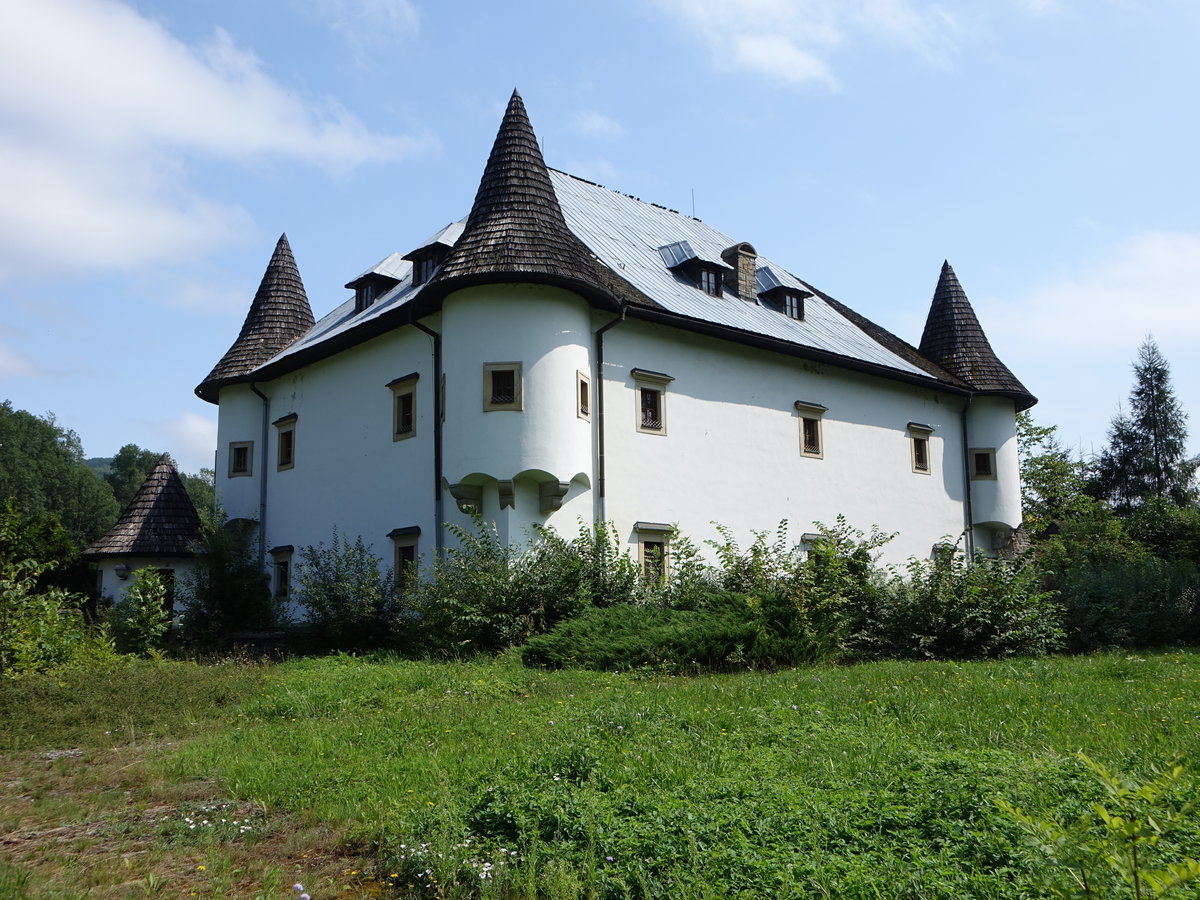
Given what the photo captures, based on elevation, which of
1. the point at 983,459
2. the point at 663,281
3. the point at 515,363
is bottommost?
the point at 983,459

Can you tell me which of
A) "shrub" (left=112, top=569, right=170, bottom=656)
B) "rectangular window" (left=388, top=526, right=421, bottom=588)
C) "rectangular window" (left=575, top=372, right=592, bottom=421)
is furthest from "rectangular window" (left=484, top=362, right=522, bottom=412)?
"shrub" (left=112, top=569, right=170, bottom=656)

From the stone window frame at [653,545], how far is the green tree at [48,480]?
190 ft

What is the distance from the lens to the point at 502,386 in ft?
60.8

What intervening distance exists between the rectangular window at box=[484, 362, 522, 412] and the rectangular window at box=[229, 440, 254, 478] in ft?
31.6

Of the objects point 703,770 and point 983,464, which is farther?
point 983,464

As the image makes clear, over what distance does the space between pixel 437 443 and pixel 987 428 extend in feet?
52.8

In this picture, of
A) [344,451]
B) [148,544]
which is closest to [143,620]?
[344,451]

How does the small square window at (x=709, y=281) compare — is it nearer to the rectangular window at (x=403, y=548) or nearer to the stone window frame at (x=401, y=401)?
the stone window frame at (x=401, y=401)

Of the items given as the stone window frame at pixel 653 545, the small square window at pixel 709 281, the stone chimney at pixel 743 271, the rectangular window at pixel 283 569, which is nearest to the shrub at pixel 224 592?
the rectangular window at pixel 283 569

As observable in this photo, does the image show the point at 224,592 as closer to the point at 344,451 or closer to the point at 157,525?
the point at 344,451

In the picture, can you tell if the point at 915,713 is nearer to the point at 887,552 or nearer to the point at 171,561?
the point at 887,552

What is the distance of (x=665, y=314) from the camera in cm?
2044

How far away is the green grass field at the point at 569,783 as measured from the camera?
16.4ft

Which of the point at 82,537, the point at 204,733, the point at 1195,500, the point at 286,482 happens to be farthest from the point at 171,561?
the point at 82,537
